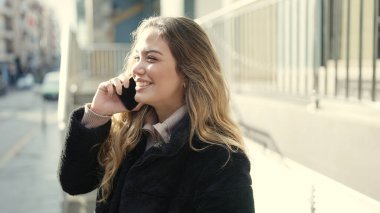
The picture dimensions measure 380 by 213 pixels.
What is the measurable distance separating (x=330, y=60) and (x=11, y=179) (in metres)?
Result: 7.39

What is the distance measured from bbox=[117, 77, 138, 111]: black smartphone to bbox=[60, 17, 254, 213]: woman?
22mm

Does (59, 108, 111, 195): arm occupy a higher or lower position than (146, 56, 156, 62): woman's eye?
lower

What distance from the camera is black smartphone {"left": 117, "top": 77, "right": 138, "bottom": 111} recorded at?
7.39ft

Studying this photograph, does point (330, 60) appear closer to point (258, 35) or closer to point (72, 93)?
point (258, 35)

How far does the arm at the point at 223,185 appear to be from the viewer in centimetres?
176

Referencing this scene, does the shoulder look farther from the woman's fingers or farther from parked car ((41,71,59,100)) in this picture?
parked car ((41,71,59,100))

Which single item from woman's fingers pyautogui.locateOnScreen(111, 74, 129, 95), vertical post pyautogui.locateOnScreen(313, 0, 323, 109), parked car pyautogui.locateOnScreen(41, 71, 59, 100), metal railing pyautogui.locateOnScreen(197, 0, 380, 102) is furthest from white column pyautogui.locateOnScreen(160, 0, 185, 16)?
parked car pyautogui.locateOnScreen(41, 71, 59, 100)

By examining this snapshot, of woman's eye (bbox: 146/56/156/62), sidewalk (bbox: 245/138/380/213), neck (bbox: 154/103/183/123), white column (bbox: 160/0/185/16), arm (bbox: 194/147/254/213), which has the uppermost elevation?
white column (bbox: 160/0/185/16)

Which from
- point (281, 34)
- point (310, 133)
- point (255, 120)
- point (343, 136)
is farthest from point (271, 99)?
point (343, 136)

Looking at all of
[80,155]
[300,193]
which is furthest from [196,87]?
[300,193]

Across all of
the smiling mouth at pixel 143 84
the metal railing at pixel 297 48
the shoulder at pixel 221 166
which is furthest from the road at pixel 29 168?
the shoulder at pixel 221 166

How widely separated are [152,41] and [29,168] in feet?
30.9

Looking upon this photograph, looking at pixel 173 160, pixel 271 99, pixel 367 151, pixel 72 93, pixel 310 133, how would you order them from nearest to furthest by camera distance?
pixel 173 160 → pixel 367 151 → pixel 310 133 → pixel 271 99 → pixel 72 93

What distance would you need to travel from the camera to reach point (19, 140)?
15.4m
